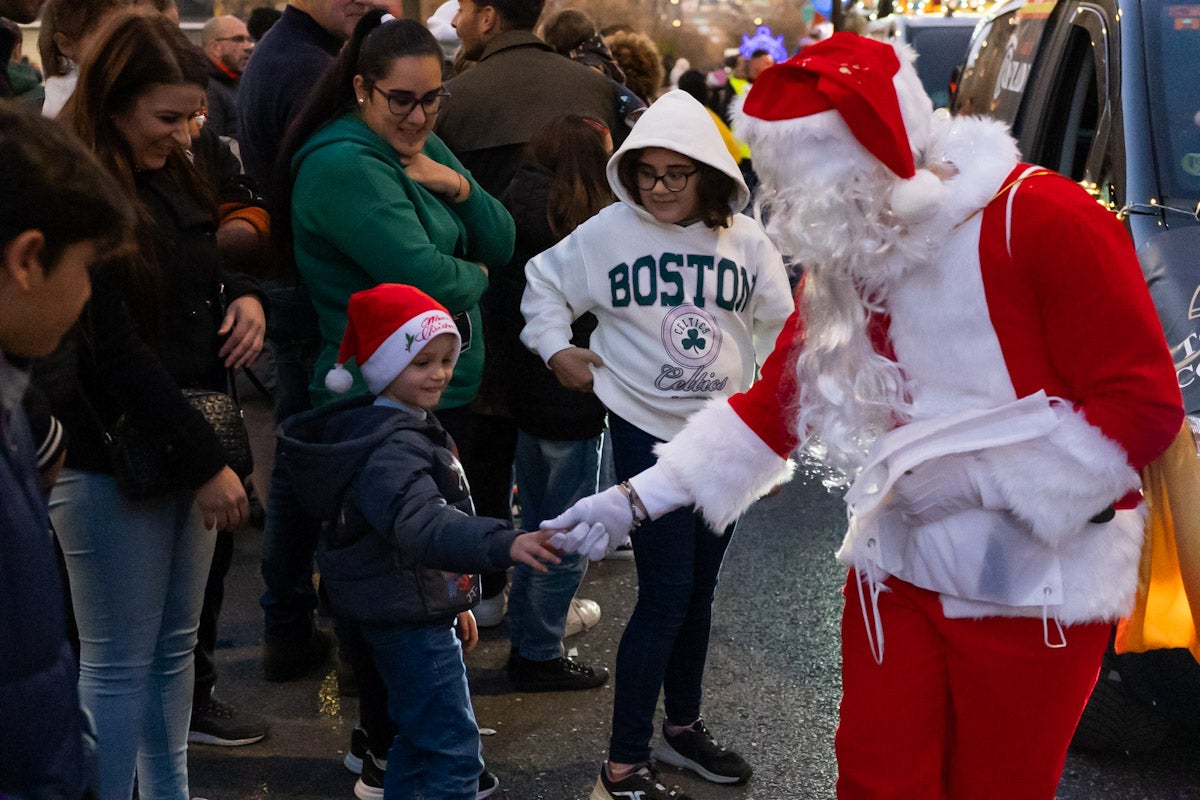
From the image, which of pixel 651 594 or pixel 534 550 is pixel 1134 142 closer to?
pixel 651 594

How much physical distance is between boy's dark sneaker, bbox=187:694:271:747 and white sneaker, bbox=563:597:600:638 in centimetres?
116

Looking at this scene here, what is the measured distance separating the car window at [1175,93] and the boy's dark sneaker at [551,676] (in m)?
2.38

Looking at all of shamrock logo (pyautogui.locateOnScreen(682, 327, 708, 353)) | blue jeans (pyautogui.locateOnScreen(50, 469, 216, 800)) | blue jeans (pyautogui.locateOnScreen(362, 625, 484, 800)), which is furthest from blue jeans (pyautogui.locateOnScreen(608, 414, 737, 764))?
blue jeans (pyautogui.locateOnScreen(50, 469, 216, 800))

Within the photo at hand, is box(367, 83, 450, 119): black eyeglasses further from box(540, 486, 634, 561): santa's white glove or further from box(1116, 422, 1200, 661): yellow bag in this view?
box(1116, 422, 1200, 661): yellow bag

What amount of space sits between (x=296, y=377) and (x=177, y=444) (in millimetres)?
1670

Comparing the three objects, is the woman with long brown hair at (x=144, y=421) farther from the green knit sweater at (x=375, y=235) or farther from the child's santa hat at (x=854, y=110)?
the child's santa hat at (x=854, y=110)

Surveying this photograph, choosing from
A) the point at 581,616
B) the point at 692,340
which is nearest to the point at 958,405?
the point at 692,340


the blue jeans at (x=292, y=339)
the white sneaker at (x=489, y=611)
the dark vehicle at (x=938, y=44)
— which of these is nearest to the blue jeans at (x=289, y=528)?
the blue jeans at (x=292, y=339)

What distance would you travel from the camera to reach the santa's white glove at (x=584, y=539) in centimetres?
255

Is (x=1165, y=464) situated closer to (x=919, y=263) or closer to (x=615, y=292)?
(x=919, y=263)

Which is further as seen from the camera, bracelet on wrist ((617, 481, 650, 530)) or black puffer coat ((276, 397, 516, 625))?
black puffer coat ((276, 397, 516, 625))

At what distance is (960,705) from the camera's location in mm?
2391

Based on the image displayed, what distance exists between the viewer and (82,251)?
171cm

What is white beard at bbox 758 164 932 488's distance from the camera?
7.49ft
